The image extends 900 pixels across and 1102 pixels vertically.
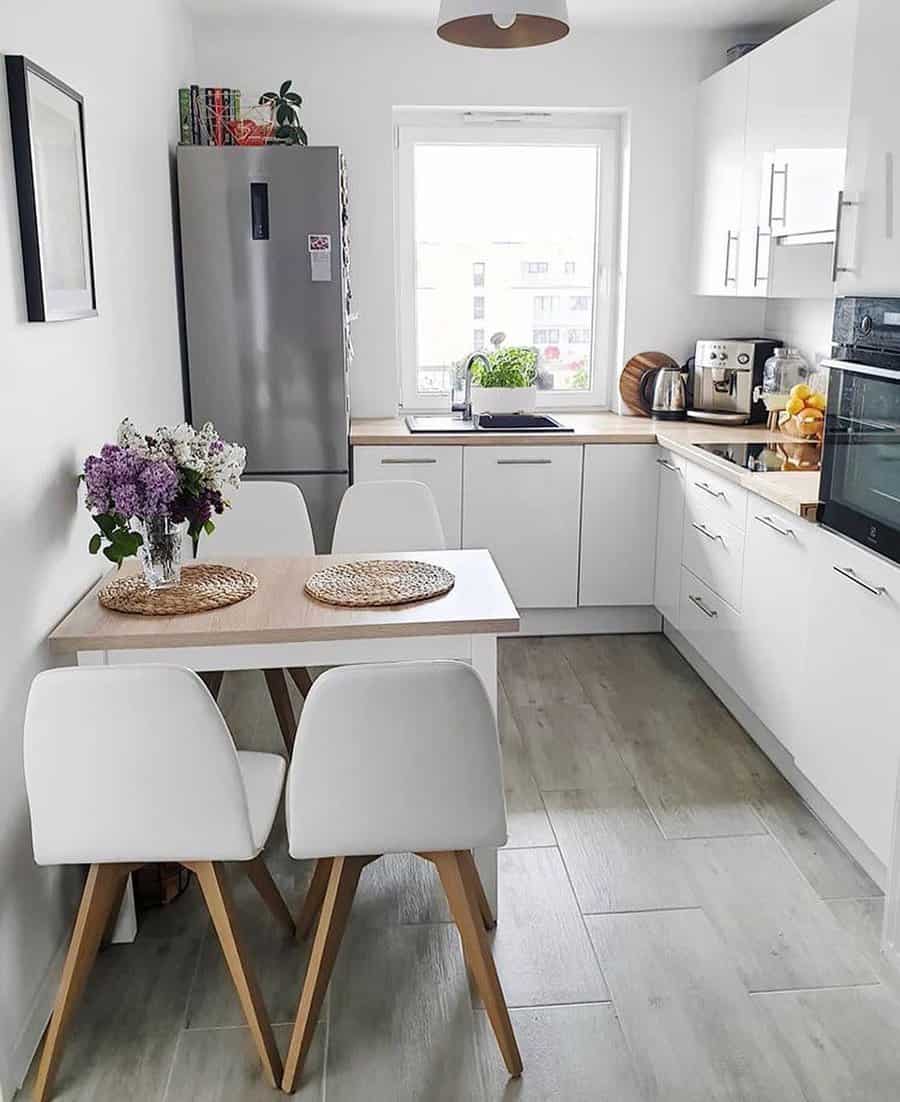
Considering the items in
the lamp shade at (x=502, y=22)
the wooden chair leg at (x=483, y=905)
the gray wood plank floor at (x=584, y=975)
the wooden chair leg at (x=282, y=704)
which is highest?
the lamp shade at (x=502, y=22)

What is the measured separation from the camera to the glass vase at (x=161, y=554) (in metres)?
2.41

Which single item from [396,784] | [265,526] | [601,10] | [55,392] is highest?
[601,10]

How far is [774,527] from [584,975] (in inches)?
55.4

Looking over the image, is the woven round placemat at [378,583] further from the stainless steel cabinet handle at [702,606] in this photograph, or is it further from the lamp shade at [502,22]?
the stainless steel cabinet handle at [702,606]

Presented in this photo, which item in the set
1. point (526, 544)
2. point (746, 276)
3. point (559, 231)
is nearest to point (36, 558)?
point (526, 544)

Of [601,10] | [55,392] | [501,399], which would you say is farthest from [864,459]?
[601,10]

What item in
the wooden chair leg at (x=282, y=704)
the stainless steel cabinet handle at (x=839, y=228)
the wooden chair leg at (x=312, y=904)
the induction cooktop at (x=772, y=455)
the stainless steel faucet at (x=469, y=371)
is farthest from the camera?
the stainless steel faucet at (x=469, y=371)

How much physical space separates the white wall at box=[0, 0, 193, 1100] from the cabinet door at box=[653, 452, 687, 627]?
6.24 feet

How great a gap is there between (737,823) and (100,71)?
259 centimetres

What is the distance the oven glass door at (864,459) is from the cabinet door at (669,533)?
4.13 feet

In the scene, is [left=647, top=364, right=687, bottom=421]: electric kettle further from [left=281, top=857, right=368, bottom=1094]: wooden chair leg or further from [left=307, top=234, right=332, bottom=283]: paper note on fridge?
[left=281, top=857, right=368, bottom=1094]: wooden chair leg

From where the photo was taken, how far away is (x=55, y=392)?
2.28m

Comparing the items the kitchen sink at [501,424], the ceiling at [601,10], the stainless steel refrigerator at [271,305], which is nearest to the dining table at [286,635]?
the stainless steel refrigerator at [271,305]

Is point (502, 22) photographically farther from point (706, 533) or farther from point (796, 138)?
point (706, 533)
